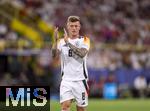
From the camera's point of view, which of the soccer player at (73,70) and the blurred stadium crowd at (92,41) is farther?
the blurred stadium crowd at (92,41)

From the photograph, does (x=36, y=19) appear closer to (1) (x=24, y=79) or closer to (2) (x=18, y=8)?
(2) (x=18, y=8)

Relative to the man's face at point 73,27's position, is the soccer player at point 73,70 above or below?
below

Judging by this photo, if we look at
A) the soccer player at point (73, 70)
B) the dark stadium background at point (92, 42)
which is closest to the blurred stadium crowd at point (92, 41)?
the dark stadium background at point (92, 42)

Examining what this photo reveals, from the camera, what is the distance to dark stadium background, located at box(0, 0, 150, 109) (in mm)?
31125

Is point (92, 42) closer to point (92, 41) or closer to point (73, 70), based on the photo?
point (92, 41)

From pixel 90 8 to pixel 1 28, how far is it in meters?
6.40

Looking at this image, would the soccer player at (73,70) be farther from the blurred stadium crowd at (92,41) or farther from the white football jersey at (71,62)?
the blurred stadium crowd at (92,41)

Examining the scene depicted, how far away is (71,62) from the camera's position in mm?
14523

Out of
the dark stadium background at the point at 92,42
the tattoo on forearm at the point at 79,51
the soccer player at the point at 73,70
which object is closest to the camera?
the tattoo on forearm at the point at 79,51

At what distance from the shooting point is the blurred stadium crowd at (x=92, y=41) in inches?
1227

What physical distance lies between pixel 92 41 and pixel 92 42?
11.3 inches

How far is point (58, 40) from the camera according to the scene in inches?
567

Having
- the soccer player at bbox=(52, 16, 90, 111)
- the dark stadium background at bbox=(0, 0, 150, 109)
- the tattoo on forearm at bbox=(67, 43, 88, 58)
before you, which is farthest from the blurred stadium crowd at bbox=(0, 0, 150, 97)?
the tattoo on forearm at bbox=(67, 43, 88, 58)

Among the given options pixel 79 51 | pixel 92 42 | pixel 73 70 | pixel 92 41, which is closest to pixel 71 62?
pixel 73 70
